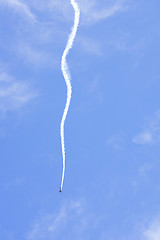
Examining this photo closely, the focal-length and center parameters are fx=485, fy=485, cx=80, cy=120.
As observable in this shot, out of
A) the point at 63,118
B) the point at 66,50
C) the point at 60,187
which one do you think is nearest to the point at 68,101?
the point at 63,118

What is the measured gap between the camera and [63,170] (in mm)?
73438

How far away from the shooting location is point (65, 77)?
7025 centimetres

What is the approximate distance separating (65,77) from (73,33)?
642 centimetres

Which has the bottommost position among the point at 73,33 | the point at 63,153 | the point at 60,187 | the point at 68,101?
the point at 60,187

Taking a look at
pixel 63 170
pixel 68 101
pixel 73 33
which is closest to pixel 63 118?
pixel 68 101

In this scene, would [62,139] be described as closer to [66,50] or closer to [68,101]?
[68,101]

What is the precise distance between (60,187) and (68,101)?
1274 centimetres

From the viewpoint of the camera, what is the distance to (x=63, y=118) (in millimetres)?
73062

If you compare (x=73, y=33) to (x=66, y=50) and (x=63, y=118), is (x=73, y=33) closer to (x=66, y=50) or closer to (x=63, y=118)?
(x=66, y=50)

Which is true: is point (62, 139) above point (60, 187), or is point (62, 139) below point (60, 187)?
above

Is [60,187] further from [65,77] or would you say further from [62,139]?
[65,77]

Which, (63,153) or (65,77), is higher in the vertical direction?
(65,77)

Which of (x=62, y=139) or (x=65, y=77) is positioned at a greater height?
(x=65, y=77)

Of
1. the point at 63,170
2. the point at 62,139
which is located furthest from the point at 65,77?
the point at 63,170
